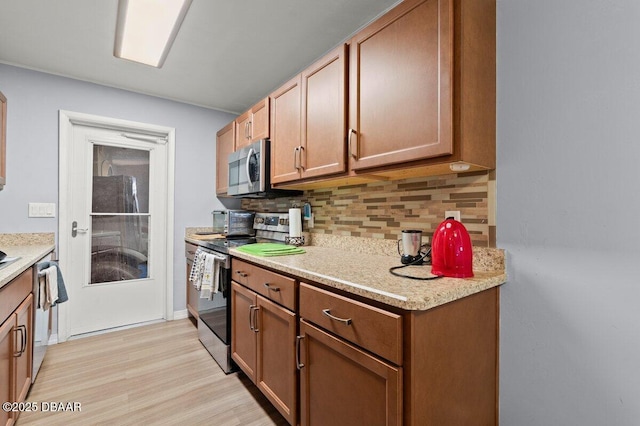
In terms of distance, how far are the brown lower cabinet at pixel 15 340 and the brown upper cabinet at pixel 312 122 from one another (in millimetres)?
1519

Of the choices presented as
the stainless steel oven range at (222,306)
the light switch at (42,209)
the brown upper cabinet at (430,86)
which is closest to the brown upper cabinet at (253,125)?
the stainless steel oven range at (222,306)

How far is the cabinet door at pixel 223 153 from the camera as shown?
9.89ft

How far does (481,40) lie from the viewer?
121 centimetres

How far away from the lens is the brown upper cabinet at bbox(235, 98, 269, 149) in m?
2.35

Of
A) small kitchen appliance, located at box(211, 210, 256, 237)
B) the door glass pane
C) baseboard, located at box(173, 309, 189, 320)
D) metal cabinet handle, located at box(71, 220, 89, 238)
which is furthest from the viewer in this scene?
baseboard, located at box(173, 309, 189, 320)

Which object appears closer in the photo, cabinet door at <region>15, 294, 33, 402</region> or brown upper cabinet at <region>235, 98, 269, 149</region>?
cabinet door at <region>15, 294, 33, 402</region>

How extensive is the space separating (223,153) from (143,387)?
218 centimetres

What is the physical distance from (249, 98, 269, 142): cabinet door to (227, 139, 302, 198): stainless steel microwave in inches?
3.4

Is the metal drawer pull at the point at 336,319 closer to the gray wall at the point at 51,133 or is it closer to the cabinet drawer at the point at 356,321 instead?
the cabinet drawer at the point at 356,321

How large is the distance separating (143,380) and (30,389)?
2.11 feet

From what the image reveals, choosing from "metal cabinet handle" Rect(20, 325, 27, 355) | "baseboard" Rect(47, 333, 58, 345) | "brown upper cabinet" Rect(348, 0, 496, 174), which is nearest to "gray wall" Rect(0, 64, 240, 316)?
"baseboard" Rect(47, 333, 58, 345)

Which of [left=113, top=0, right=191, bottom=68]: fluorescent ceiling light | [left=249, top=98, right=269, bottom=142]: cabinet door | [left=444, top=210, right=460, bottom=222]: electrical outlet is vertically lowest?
[left=444, top=210, right=460, bottom=222]: electrical outlet

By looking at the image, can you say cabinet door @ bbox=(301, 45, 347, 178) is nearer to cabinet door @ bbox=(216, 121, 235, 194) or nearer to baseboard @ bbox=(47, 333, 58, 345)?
cabinet door @ bbox=(216, 121, 235, 194)

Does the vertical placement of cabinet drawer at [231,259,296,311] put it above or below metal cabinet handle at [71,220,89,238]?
Answer: below
